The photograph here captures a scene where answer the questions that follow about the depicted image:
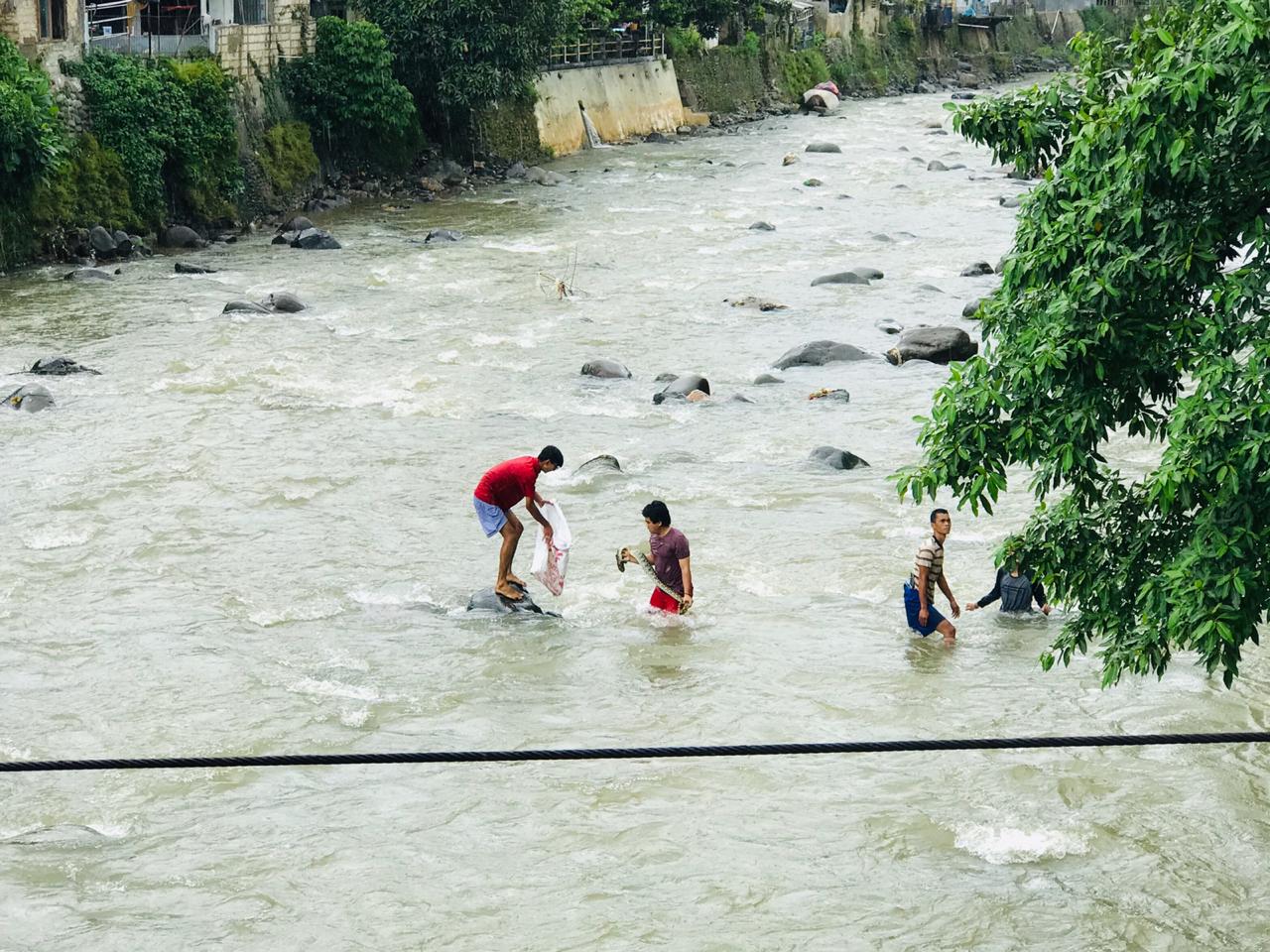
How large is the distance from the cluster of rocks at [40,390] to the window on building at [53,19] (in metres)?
10.1

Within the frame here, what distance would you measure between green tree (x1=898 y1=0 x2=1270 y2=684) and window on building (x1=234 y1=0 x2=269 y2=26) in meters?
29.5

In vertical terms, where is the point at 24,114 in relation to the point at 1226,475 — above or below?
above

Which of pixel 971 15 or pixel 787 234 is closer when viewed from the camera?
pixel 787 234

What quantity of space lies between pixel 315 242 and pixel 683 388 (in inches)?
491

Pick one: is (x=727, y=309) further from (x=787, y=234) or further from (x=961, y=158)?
(x=961, y=158)

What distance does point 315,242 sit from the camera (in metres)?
30.8

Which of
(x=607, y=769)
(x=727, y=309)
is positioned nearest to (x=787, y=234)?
(x=727, y=309)

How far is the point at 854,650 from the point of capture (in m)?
12.8

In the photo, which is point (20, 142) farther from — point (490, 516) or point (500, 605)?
point (500, 605)

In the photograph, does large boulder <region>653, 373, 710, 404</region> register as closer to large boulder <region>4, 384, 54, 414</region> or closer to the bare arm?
large boulder <region>4, 384, 54, 414</region>

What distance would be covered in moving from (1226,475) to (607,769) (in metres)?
5.36

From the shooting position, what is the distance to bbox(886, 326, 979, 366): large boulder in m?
22.8

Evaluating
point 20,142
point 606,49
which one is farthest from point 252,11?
point 606,49

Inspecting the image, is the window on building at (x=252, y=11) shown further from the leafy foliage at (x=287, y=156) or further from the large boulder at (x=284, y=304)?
the large boulder at (x=284, y=304)
